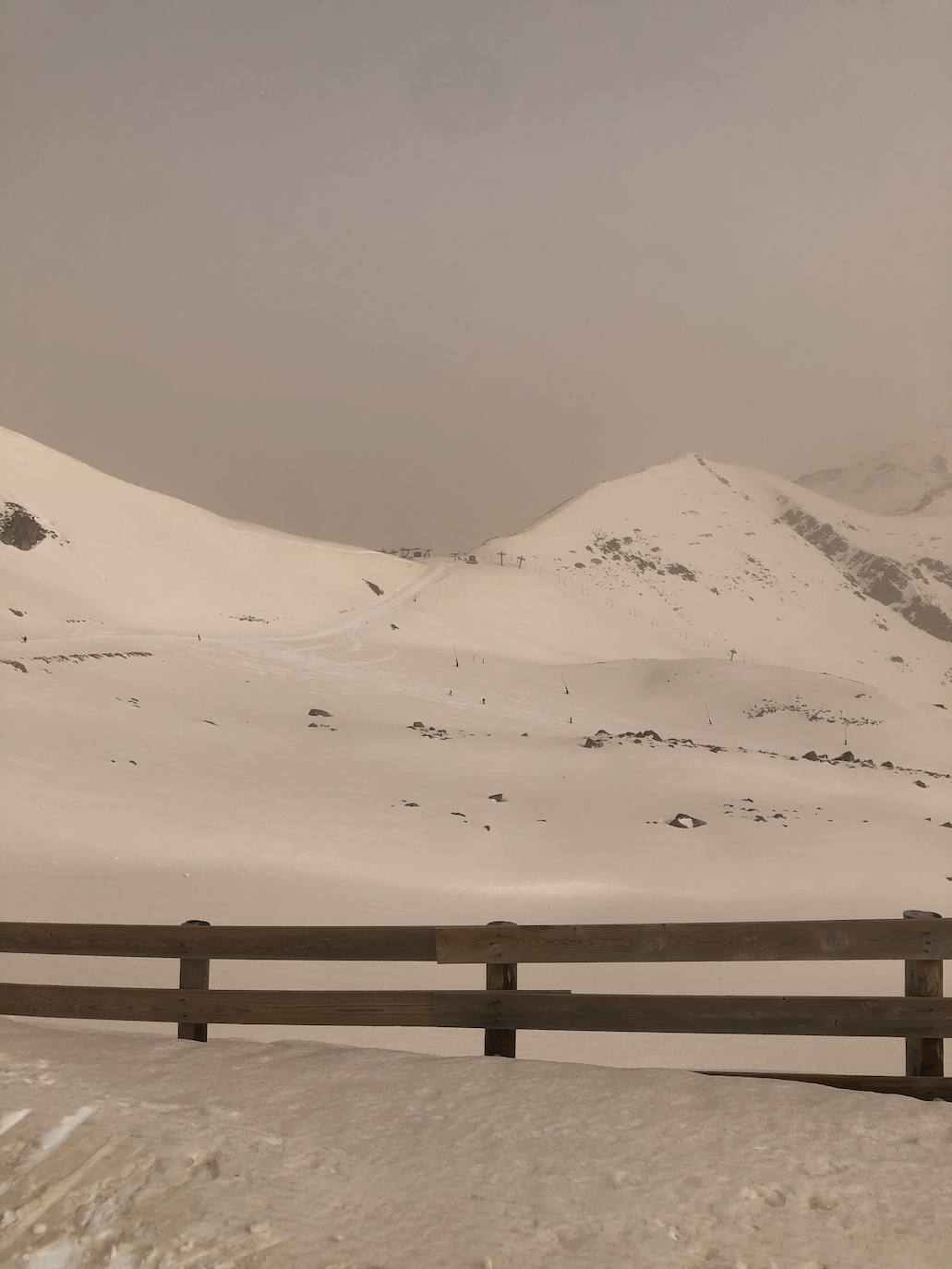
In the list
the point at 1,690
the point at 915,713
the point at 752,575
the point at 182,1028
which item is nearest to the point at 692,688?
the point at 915,713

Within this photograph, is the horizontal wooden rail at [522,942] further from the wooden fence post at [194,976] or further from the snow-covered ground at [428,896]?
the snow-covered ground at [428,896]

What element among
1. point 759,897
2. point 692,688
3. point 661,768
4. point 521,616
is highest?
point 521,616

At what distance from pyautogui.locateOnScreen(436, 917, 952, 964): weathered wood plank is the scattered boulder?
1787 cm

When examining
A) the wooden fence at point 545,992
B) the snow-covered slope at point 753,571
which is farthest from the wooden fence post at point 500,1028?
the snow-covered slope at point 753,571

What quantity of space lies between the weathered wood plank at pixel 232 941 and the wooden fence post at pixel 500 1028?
348 mm

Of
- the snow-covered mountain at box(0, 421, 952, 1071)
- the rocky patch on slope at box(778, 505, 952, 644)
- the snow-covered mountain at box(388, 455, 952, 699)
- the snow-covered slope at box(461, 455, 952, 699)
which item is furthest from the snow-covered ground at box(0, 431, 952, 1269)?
the rocky patch on slope at box(778, 505, 952, 644)

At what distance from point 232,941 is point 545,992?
5.59 ft

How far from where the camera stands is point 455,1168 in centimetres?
431

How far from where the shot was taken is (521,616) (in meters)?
82.9

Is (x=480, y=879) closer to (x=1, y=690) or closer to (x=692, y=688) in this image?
(x=1, y=690)

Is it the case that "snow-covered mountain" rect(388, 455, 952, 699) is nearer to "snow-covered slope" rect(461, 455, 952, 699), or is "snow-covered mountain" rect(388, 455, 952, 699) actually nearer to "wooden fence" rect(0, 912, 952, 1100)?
"snow-covered slope" rect(461, 455, 952, 699)

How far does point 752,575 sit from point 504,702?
96.6 metres

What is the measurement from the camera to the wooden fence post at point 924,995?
5168 mm

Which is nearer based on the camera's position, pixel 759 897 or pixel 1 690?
pixel 759 897
